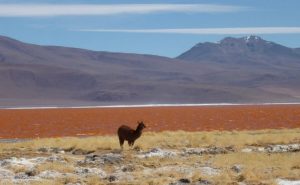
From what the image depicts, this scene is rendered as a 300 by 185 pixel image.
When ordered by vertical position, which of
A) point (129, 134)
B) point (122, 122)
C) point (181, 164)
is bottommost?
point (181, 164)

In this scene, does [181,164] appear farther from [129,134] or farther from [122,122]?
[122,122]

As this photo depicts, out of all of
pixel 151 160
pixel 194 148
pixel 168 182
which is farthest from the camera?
pixel 194 148

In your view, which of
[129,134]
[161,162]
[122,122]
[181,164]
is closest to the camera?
[181,164]

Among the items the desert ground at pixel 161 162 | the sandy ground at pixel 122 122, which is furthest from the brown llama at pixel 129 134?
the sandy ground at pixel 122 122

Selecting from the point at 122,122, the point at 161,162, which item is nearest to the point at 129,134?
the point at 161,162

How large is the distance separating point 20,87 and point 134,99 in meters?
39.3

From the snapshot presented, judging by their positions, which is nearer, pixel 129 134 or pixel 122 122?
pixel 129 134

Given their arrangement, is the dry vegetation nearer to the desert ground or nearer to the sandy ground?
the desert ground

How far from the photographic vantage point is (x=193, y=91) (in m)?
183

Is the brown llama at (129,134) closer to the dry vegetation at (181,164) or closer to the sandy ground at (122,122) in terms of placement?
the dry vegetation at (181,164)

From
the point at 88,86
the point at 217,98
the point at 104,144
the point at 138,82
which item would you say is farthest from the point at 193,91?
the point at 104,144

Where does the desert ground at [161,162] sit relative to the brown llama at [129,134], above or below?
below

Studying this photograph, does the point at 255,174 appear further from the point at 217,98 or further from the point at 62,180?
the point at 217,98

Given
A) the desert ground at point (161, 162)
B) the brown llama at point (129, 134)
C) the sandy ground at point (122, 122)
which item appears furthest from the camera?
the sandy ground at point (122, 122)
